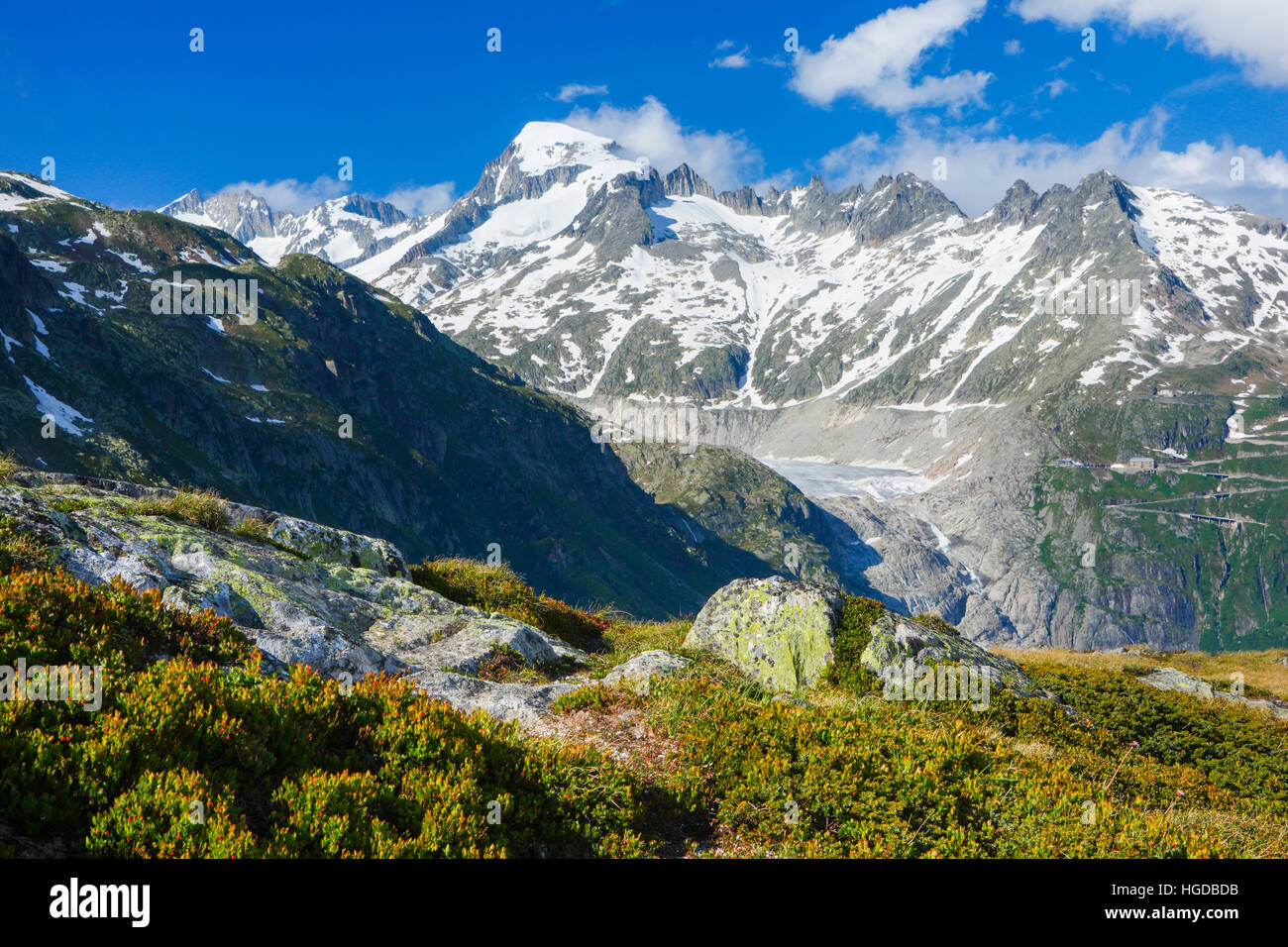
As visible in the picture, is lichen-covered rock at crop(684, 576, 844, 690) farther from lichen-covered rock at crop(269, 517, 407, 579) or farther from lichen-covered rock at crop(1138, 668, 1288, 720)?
lichen-covered rock at crop(1138, 668, 1288, 720)

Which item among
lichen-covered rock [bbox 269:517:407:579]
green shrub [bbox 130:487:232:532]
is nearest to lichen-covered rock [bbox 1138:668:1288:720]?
lichen-covered rock [bbox 269:517:407:579]

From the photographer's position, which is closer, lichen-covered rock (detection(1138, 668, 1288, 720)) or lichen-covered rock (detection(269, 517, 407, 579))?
lichen-covered rock (detection(269, 517, 407, 579))

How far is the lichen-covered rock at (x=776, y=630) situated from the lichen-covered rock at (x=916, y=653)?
3.06 ft

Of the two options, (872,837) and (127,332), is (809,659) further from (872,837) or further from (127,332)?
(127,332)

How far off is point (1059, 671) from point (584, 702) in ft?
60.8

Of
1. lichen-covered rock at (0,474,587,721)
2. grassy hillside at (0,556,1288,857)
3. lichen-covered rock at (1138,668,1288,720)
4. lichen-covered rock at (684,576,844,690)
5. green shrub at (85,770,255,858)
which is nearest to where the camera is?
green shrub at (85,770,255,858)

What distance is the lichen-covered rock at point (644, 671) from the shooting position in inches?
447

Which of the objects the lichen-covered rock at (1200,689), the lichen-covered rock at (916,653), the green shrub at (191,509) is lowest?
the lichen-covered rock at (1200,689)

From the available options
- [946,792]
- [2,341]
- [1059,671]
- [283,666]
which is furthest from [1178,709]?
[2,341]

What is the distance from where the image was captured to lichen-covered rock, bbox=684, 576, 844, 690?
1521 cm

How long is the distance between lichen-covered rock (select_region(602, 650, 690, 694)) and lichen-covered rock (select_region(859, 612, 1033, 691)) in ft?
15.0

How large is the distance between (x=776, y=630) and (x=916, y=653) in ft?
10.0

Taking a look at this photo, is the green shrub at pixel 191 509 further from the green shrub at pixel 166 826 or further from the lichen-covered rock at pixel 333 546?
the green shrub at pixel 166 826

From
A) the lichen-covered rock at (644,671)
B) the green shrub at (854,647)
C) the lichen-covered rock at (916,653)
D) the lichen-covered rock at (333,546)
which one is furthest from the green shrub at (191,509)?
the lichen-covered rock at (916,653)
